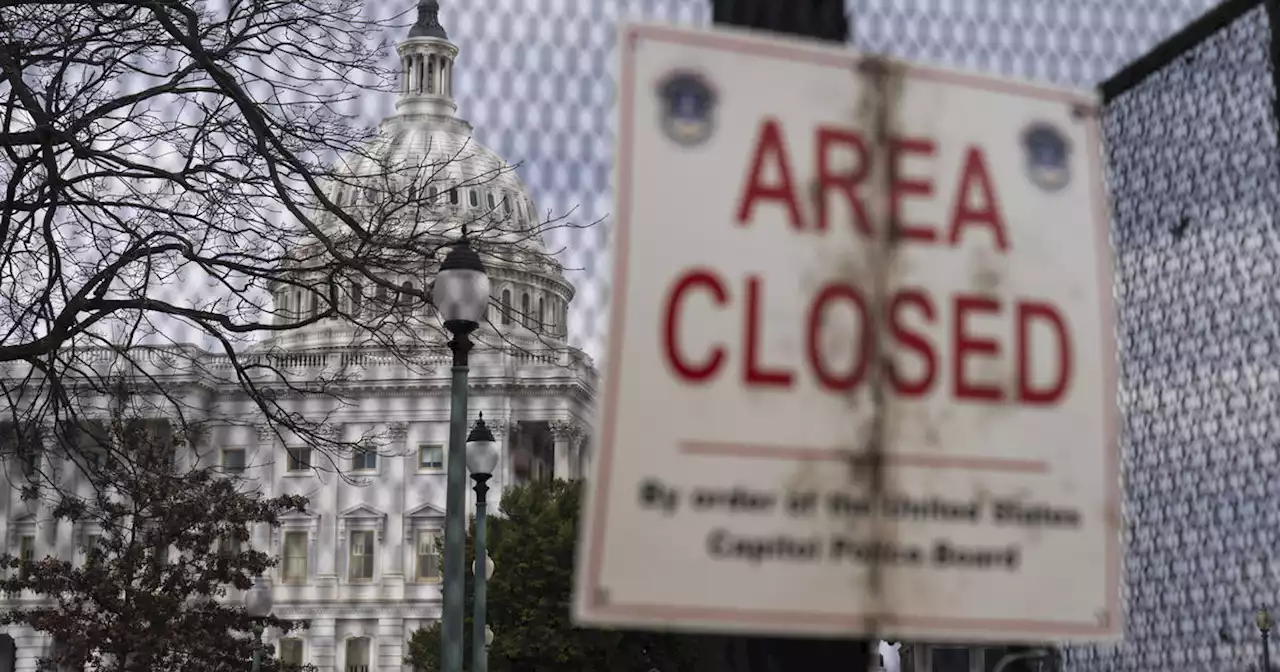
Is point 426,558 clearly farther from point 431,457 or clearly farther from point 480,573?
point 480,573

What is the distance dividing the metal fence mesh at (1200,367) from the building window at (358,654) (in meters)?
78.6

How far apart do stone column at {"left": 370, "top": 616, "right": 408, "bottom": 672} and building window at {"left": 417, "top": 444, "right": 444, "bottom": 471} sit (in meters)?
6.48

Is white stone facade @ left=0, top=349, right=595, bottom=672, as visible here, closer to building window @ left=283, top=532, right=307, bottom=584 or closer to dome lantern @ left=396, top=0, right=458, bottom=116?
building window @ left=283, top=532, right=307, bottom=584

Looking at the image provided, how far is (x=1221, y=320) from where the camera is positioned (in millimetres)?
2350

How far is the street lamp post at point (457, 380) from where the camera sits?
11.3 metres

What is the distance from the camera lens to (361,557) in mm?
82812

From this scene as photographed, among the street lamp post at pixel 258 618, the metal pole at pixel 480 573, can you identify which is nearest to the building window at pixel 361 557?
the street lamp post at pixel 258 618

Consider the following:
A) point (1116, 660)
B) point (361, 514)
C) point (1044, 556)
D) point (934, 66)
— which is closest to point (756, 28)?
point (934, 66)

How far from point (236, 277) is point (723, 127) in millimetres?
13113

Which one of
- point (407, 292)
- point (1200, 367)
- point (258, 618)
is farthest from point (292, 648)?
point (1200, 367)

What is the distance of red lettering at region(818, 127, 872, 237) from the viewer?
1885mm

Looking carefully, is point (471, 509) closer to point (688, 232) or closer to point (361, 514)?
point (361, 514)

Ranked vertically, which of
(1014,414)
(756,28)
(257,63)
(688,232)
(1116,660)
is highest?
(257,63)

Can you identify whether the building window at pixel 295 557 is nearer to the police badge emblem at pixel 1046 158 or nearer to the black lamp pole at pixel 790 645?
the black lamp pole at pixel 790 645
